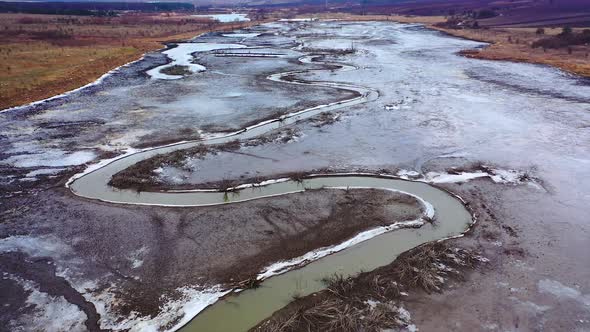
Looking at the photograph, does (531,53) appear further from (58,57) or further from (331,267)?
(58,57)

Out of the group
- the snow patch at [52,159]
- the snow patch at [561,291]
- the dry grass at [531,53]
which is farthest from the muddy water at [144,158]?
the dry grass at [531,53]

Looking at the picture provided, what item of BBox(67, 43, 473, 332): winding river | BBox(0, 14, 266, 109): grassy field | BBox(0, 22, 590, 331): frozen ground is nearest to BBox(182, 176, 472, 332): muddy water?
BBox(67, 43, 473, 332): winding river

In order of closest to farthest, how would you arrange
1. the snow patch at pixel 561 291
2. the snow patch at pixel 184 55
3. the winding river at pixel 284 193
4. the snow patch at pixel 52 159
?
the winding river at pixel 284 193
the snow patch at pixel 561 291
the snow patch at pixel 52 159
the snow patch at pixel 184 55

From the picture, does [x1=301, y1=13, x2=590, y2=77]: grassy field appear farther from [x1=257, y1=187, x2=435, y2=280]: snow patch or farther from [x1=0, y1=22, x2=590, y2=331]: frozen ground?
[x1=257, y1=187, x2=435, y2=280]: snow patch

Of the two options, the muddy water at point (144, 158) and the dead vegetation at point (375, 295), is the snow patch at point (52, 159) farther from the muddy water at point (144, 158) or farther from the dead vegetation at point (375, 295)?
the dead vegetation at point (375, 295)

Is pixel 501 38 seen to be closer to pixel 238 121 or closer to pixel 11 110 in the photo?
pixel 238 121

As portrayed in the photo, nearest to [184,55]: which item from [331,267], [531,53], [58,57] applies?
[58,57]
